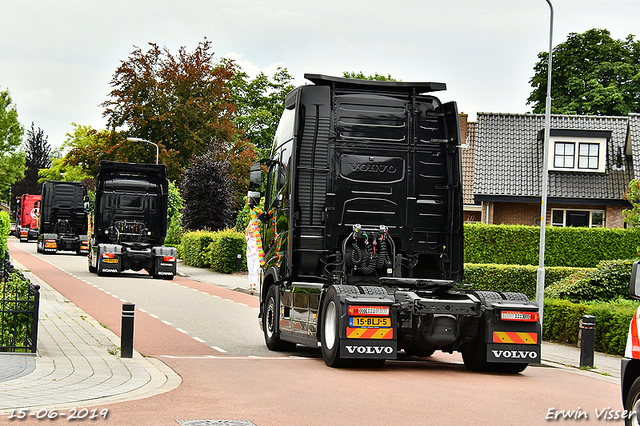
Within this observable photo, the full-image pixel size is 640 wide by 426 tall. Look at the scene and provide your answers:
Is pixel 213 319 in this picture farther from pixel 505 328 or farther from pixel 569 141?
pixel 569 141

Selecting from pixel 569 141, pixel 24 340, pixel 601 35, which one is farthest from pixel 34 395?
pixel 601 35

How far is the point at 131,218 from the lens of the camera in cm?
3134

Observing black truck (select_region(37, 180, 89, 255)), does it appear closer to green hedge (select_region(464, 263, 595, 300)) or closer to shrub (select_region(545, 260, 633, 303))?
green hedge (select_region(464, 263, 595, 300))

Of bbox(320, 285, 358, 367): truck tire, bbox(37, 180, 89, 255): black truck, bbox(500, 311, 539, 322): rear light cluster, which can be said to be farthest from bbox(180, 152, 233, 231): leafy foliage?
bbox(500, 311, 539, 322): rear light cluster

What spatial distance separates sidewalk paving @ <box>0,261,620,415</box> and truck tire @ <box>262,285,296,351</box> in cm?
216

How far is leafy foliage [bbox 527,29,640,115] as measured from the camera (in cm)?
4794

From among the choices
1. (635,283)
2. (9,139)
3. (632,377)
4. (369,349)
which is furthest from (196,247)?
(9,139)

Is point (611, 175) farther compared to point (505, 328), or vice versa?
→ point (611, 175)

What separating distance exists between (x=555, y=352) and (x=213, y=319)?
7317 millimetres

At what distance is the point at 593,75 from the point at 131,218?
97.7 feet

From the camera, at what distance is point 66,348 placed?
11.8 meters

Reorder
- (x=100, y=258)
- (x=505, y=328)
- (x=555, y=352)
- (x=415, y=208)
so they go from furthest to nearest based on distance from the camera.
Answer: (x=100, y=258) < (x=555, y=352) < (x=415, y=208) < (x=505, y=328)

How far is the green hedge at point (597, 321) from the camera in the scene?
14.4 meters

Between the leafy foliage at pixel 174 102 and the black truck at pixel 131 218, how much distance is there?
2235 cm
